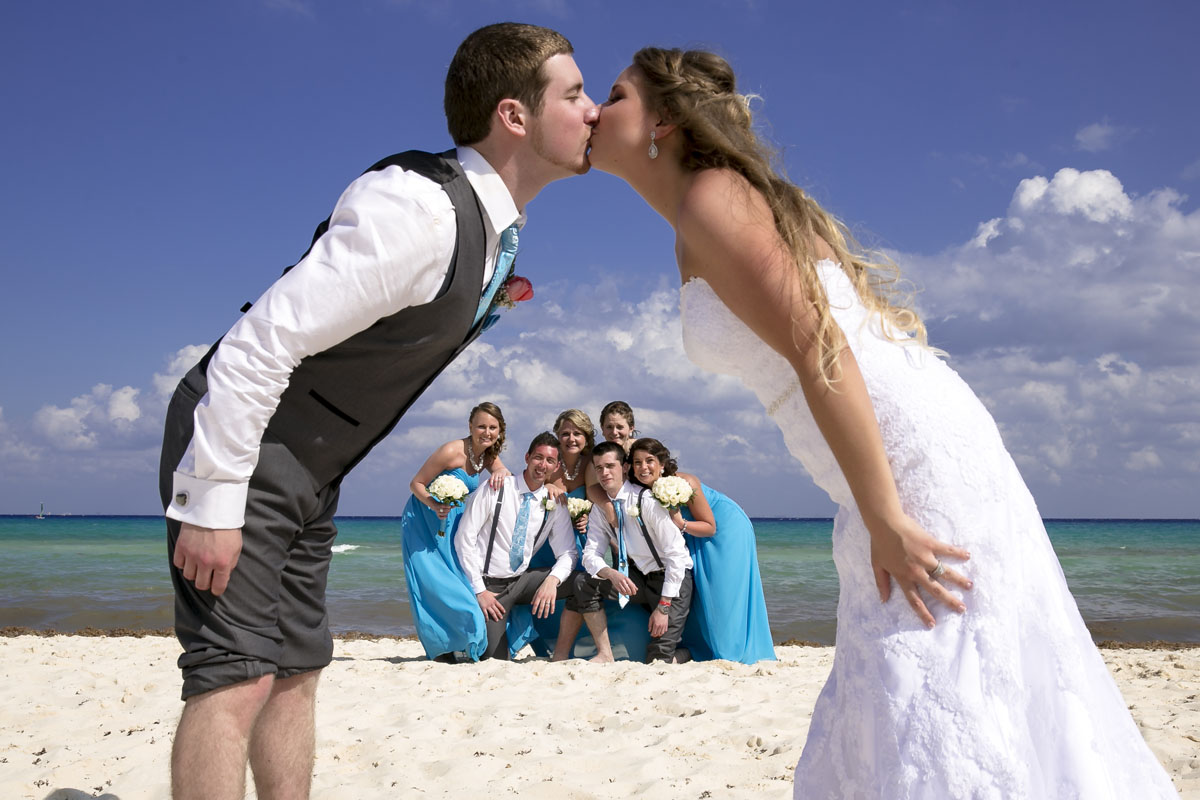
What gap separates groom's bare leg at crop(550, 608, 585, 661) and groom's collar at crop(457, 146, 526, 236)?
5681 mm

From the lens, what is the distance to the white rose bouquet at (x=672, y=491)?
695cm

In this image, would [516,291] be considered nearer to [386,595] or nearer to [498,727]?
[498,727]

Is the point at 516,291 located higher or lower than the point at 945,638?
higher

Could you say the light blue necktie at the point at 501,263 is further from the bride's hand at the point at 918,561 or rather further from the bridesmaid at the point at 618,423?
the bridesmaid at the point at 618,423

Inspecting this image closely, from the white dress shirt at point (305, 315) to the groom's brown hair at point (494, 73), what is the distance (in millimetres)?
379

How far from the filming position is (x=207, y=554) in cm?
184

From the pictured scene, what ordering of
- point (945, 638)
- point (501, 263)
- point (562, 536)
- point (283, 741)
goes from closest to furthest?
point (945, 638)
point (501, 263)
point (283, 741)
point (562, 536)

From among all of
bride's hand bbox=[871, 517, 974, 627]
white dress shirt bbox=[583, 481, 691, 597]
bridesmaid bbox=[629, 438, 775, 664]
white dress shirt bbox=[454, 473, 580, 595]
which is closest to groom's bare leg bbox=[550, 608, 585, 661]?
white dress shirt bbox=[454, 473, 580, 595]

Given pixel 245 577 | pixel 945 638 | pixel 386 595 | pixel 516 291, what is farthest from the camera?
pixel 386 595

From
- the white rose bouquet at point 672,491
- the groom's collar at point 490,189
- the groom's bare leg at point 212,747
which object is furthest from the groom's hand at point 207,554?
the white rose bouquet at point 672,491

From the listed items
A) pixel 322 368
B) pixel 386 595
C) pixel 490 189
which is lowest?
pixel 386 595

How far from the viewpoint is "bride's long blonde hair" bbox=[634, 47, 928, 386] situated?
1830 mm

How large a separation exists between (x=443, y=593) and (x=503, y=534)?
0.71 m

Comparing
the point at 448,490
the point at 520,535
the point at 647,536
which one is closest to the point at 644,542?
the point at 647,536
